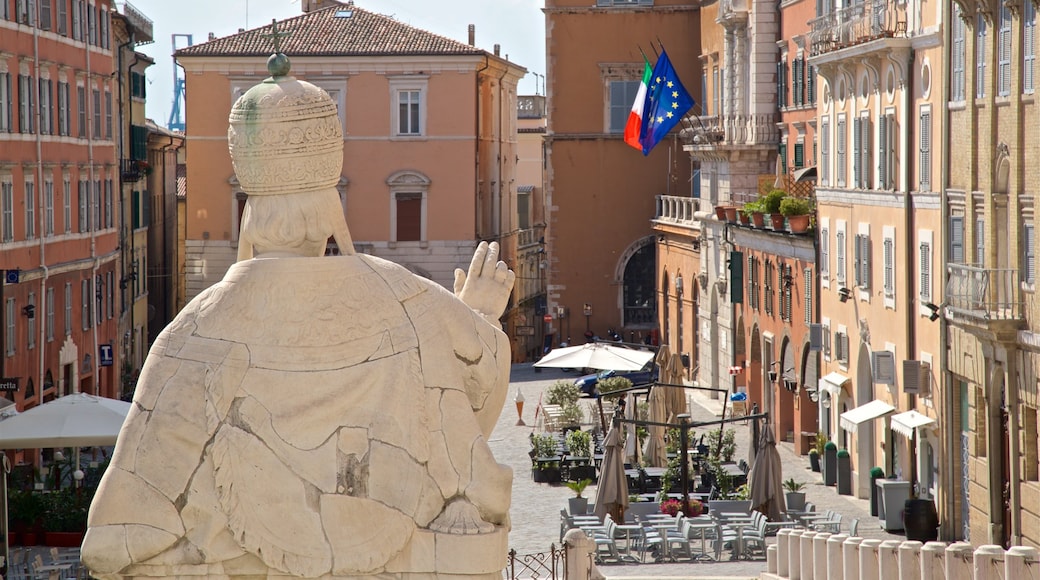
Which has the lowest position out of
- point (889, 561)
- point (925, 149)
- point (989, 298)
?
point (889, 561)

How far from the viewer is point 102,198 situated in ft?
149

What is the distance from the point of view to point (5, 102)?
115ft

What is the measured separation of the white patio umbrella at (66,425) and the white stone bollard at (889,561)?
8.97 metres

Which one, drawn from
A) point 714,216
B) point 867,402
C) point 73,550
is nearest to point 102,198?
point 714,216

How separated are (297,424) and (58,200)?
33222 millimetres

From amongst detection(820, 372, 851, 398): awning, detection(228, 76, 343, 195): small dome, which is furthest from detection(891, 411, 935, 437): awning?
detection(228, 76, 343, 195): small dome

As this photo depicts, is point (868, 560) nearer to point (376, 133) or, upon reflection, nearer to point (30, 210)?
point (30, 210)

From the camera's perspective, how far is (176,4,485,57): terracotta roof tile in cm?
5981

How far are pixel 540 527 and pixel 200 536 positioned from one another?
1993cm

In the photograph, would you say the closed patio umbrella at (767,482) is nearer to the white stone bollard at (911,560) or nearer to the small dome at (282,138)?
the white stone bollard at (911,560)

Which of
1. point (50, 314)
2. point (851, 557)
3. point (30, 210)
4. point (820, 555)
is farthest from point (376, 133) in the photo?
point (851, 557)

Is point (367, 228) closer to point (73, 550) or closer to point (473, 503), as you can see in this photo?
point (73, 550)

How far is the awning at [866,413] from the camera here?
96.0ft

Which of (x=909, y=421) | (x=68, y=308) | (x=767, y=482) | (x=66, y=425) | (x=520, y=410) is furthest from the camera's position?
(x=520, y=410)
